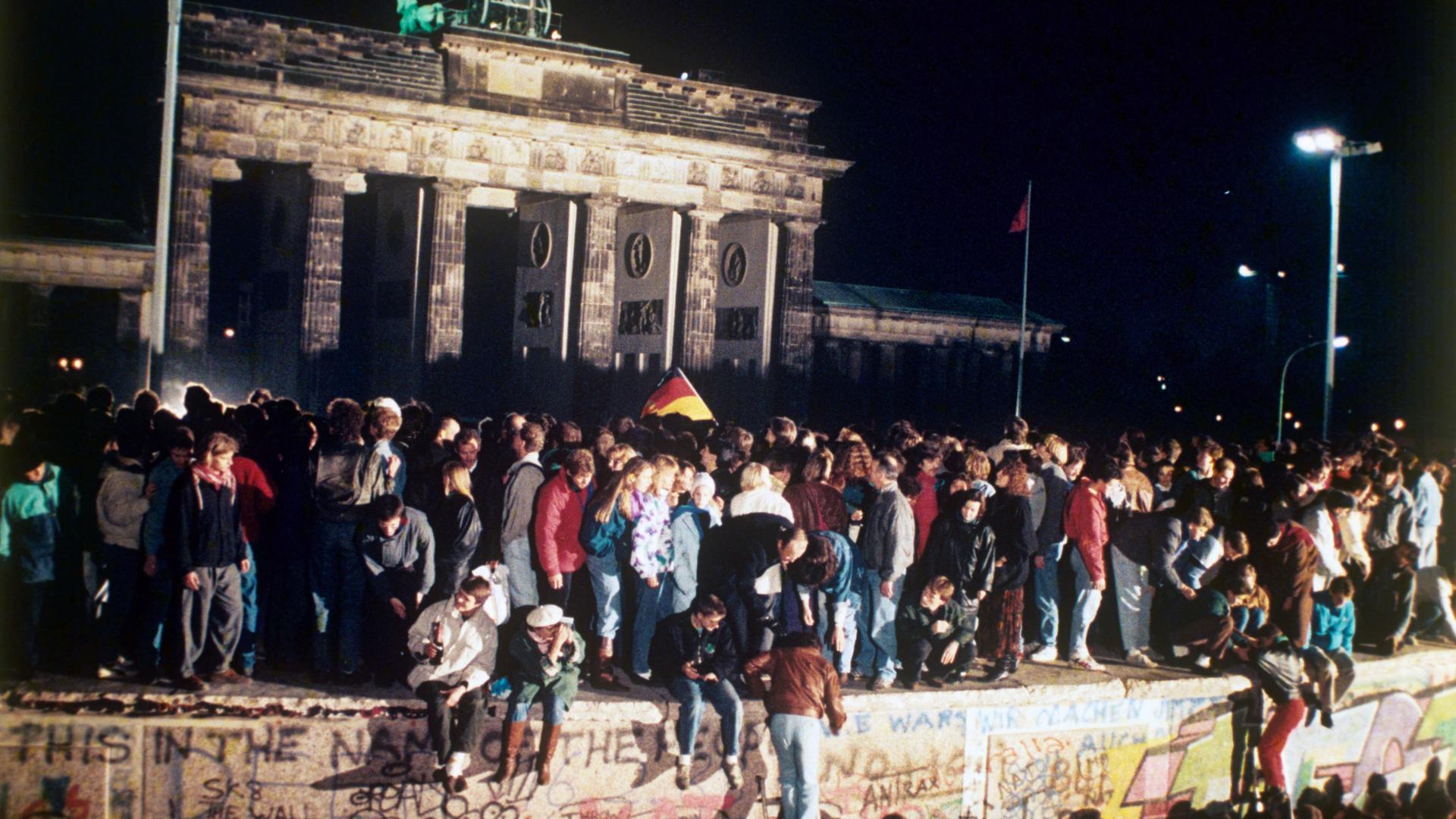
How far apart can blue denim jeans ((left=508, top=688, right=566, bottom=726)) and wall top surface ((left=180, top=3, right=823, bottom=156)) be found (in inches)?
1010

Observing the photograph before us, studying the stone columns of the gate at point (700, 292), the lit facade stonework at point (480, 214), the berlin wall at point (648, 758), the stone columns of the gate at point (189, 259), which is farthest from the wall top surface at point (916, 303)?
the berlin wall at point (648, 758)

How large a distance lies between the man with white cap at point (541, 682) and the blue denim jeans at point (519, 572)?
1.15m

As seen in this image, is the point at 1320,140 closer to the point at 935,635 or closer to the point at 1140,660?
the point at 1140,660

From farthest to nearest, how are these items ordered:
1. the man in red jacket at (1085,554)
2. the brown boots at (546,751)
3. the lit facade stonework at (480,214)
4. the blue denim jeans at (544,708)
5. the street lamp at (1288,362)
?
the lit facade stonework at (480,214) → the street lamp at (1288,362) → the man in red jacket at (1085,554) → the brown boots at (546,751) → the blue denim jeans at (544,708)

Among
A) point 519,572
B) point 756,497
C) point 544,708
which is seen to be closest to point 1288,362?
point 756,497

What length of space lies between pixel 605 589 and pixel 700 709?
139cm

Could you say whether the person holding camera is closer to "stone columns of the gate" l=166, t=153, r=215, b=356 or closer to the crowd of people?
the crowd of people

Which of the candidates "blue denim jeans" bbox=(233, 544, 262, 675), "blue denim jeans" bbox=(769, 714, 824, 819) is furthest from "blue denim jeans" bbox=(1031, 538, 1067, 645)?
"blue denim jeans" bbox=(233, 544, 262, 675)

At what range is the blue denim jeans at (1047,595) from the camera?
12523 millimetres

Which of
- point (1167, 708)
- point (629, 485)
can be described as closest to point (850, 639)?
point (629, 485)

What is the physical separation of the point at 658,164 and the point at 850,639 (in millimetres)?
26977

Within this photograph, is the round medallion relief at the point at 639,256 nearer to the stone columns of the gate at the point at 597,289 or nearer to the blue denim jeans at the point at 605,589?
the stone columns of the gate at the point at 597,289

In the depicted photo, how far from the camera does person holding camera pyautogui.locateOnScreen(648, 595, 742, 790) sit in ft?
33.1

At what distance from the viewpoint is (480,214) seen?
139 feet
